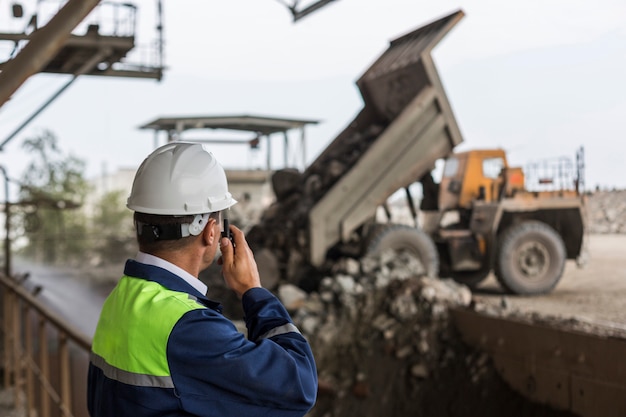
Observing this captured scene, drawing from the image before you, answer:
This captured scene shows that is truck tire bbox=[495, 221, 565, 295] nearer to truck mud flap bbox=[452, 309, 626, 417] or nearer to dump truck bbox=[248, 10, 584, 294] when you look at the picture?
→ dump truck bbox=[248, 10, 584, 294]

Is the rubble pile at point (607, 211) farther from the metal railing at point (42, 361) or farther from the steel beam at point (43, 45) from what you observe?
the steel beam at point (43, 45)

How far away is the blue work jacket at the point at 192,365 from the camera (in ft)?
3.62

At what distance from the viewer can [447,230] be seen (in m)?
7.59

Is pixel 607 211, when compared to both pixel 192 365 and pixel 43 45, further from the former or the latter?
pixel 192 365

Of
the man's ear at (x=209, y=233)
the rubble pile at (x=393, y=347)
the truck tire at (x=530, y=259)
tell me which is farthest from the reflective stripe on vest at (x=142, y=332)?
the truck tire at (x=530, y=259)

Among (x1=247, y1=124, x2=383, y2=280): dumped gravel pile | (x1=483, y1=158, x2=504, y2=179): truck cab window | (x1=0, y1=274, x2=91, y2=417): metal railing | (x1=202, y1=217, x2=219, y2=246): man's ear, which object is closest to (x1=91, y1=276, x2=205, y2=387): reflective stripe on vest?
(x1=202, y1=217, x2=219, y2=246): man's ear

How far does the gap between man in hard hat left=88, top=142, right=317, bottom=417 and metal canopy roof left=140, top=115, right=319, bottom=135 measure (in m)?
11.2

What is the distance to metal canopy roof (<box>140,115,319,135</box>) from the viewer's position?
488 inches

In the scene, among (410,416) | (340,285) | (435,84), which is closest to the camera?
(410,416)

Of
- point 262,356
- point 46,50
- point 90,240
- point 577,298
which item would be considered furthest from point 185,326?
point 90,240

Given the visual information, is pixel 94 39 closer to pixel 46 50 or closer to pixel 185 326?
pixel 46 50

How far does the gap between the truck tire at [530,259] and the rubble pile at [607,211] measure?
411mm

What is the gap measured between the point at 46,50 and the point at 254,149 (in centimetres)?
1285

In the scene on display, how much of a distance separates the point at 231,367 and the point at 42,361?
245cm
